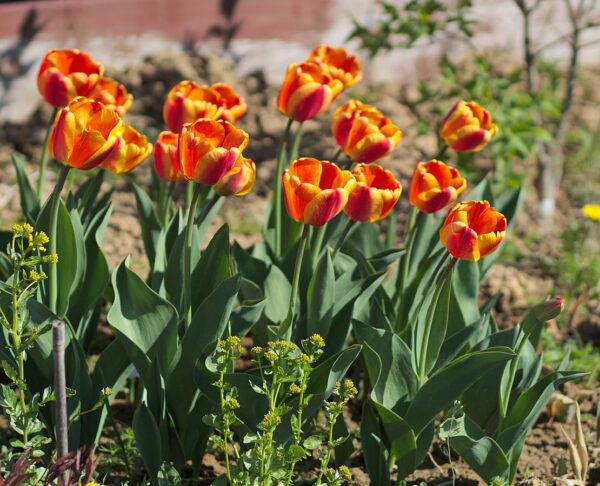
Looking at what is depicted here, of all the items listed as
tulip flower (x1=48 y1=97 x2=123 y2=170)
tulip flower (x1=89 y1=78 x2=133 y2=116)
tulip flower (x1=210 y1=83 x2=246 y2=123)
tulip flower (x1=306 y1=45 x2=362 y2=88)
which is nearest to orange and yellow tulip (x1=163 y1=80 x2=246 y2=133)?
tulip flower (x1=210 y1=83 x2=246 y2=123)

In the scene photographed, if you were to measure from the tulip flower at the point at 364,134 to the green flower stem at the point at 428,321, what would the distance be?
39 centimetres

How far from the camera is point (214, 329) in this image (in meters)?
2.01

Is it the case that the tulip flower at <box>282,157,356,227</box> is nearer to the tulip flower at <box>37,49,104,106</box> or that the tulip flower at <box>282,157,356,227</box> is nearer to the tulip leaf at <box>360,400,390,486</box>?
the tulip leaf at <box>360,400,390,486</box>

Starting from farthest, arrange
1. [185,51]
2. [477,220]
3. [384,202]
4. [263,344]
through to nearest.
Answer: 1. [185,51]
2. [263,344]
3. [384,202]
4. [477,220]

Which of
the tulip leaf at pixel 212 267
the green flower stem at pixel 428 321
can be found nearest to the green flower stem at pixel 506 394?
the green flower stem at pixel 428 321

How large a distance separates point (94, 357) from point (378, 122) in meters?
1.11

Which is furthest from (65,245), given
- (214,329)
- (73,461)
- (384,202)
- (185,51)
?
(185,51)

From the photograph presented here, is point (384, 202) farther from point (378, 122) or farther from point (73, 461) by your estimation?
point (73, 461)

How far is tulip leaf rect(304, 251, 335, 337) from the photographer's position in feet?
7.13

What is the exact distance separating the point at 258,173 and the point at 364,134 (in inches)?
69.5

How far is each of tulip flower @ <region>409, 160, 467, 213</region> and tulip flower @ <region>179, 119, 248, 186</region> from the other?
1.42 feet

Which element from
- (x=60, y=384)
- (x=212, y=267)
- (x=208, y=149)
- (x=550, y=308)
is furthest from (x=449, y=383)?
(x=60, y=384)

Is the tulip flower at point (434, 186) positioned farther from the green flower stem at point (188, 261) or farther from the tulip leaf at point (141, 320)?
the tulip leaf at point (141, 320)

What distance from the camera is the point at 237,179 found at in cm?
200
